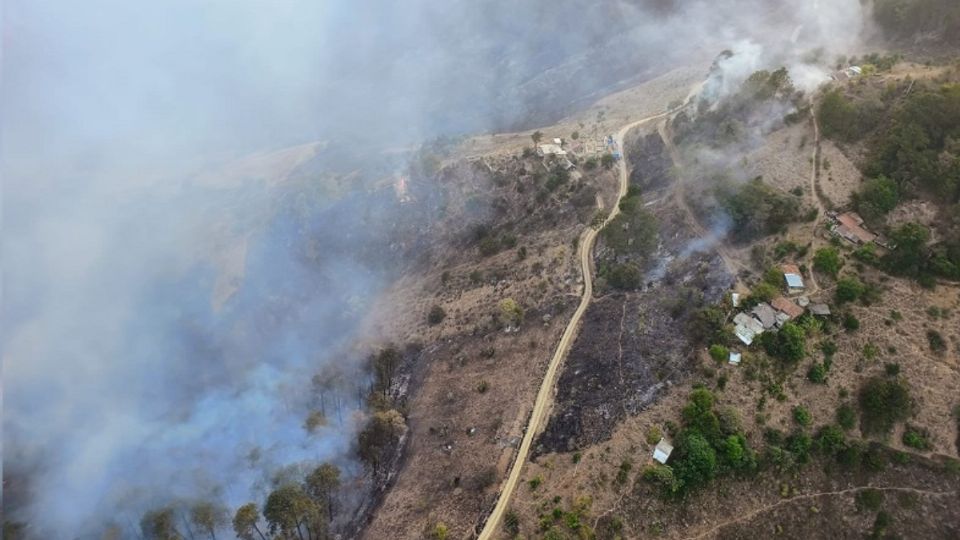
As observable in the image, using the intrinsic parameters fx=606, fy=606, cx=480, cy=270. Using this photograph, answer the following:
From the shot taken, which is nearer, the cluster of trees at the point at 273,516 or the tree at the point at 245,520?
the tree at the point at 245,520

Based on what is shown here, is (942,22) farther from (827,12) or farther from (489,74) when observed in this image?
(489,74)

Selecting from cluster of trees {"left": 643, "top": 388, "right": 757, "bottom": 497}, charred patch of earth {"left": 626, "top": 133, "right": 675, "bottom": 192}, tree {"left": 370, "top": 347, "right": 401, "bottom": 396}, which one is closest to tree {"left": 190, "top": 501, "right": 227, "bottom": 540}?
tree {"left": 370, "top": 347, "right": 401, "bottom": 396}

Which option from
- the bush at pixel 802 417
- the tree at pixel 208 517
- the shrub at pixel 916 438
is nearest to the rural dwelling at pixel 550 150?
the bush at pixel 802 417

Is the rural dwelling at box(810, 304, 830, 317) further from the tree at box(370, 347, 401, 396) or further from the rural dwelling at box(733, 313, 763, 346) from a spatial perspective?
the tree at box(370, 347, 401, 396)

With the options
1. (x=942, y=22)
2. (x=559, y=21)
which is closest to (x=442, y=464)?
(x=942, y=22)

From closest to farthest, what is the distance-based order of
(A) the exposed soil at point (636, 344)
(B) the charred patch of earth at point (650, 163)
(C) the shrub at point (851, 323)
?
(C) the shrub at point (851, 323)
(A) the exposed soil at point (636, 344)
(B) the charred patch of earth at point (650, 163)

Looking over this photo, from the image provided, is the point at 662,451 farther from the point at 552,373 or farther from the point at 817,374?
the point at 817,374

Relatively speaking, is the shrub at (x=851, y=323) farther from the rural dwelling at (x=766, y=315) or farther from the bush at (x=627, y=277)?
the bush at (x=627, y=277)
